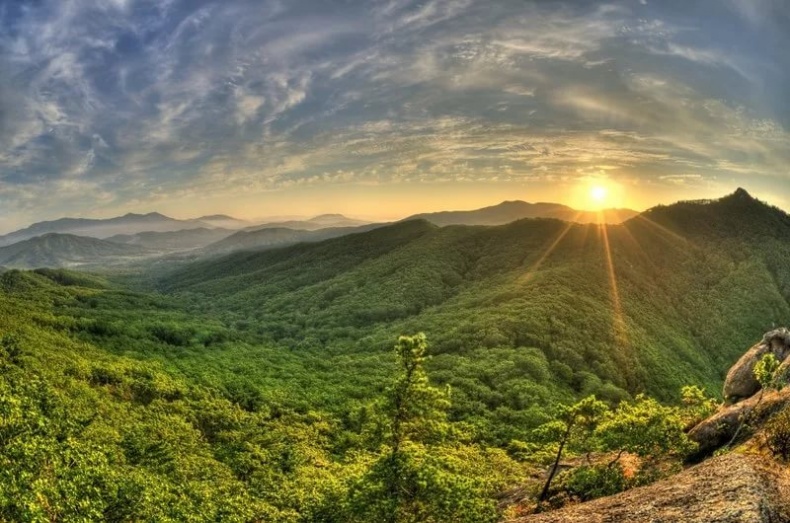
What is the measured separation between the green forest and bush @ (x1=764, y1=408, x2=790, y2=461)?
15.4 metres

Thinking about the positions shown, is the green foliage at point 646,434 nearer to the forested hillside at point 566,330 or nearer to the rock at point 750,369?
the rock at point 750,369

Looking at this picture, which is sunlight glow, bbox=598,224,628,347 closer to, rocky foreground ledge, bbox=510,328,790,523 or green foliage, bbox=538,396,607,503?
green foliage, bbox=538,396,607,503

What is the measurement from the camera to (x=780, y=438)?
69.2 feet

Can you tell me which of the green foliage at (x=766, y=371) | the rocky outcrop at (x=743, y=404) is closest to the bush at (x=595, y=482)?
the rocky outcrop at (x=743, y=404)

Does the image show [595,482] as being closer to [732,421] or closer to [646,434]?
[646,434]

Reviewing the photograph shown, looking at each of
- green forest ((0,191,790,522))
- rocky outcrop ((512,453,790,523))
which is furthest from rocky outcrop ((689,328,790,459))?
rocky outcrop ((512,453,790,523))

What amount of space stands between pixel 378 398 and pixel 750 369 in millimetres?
45985

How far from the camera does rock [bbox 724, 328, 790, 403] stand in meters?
51.1

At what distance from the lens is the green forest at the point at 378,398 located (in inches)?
1335

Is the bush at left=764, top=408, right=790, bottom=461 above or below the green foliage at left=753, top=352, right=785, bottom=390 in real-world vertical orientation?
above

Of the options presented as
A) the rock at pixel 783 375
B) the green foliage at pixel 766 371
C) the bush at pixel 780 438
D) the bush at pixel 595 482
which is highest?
the bush at pixel 780 438

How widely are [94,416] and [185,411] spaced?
17.5 metres

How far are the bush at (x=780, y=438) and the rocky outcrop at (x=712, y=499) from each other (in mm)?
2806

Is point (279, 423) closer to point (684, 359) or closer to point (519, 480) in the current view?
point (519, 480)
